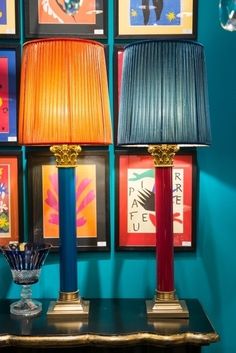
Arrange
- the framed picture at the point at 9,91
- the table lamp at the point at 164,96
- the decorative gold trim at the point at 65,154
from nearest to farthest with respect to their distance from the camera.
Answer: the table lamp at the point at 164,96, the decorative gold trim at the point at 65,154, the framed picture at the point at 9,91

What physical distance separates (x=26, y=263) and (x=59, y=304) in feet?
0.53

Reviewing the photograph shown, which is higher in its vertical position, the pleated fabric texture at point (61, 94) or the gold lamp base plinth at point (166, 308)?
the pleated fabric texture at point (61, 94)

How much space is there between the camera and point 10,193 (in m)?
1.60

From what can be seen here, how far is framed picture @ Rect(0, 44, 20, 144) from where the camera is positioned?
157cm

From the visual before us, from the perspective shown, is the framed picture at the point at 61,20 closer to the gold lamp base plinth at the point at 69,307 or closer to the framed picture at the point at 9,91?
the framed picture at the point at 9,91

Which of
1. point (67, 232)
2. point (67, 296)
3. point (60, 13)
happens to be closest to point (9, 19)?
point (60, 13)

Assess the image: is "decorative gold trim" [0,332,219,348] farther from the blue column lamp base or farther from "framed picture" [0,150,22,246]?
"framed picture" [0,150,22,246]

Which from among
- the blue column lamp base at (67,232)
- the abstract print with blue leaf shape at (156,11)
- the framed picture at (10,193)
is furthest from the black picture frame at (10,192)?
the abstract print with blue leaf shape at (156,11)

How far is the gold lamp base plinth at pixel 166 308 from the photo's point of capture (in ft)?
4.41

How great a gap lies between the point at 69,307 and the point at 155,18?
1018 mm

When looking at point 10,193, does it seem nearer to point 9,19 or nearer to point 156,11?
point 9,19

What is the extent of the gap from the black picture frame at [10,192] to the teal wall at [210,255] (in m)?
0.16

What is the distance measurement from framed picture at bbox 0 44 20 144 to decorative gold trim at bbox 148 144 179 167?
535 mm

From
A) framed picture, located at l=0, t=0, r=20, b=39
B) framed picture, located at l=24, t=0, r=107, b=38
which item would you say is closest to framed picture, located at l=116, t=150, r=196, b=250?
framed picture, located at l=24, t=0, r=107, b=38
